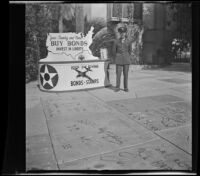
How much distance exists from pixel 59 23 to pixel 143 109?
1.84 m

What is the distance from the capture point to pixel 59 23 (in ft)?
10.6

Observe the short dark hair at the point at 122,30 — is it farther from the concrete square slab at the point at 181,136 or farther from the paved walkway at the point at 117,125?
the concrete square slab at the point at 181,136

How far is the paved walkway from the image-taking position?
311 cm

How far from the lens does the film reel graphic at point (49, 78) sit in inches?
135

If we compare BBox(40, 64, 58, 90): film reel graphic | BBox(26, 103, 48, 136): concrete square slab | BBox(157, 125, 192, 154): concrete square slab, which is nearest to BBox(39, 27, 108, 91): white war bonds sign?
BBox(40, 64, 58, 90): film reel graphic

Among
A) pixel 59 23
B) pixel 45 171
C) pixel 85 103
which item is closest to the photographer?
pixel 45 171

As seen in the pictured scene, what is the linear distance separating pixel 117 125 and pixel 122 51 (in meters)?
1.11
